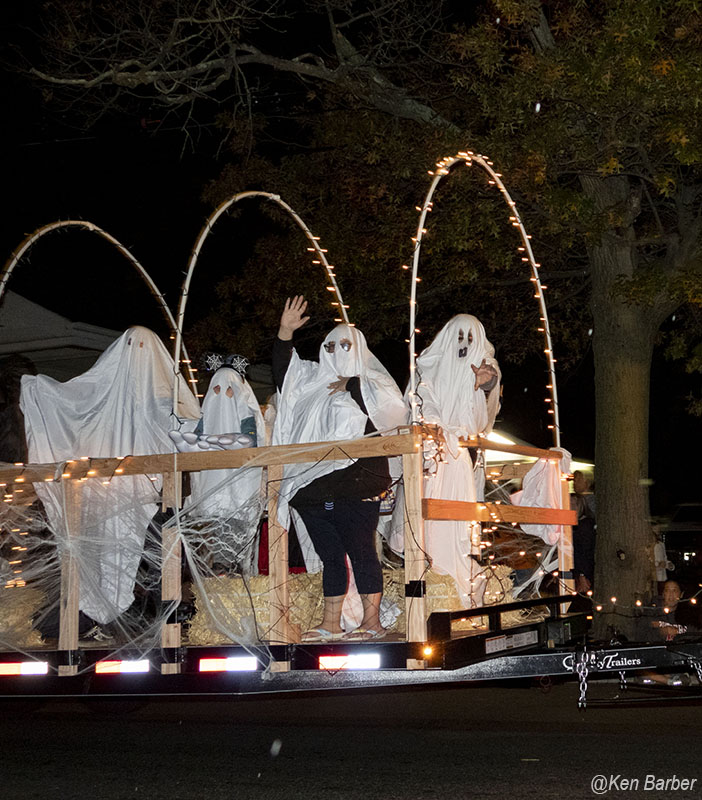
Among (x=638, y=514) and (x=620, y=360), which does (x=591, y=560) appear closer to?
(x=638, y=514)

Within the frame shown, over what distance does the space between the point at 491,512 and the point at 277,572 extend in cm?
150

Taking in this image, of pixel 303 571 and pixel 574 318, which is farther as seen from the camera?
pixel 574 318

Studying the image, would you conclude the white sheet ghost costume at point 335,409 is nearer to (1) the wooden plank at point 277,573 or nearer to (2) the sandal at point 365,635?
(1) the wooden plank at point 277,573

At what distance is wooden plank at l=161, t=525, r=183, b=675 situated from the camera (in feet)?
21.5

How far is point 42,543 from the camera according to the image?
272 inches

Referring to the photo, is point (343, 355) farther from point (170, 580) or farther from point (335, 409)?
point (170, 580)

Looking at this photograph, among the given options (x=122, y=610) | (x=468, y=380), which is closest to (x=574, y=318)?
(x=468, y=380)

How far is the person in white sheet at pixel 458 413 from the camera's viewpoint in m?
7.53

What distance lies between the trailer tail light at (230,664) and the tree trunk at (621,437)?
7.20 m

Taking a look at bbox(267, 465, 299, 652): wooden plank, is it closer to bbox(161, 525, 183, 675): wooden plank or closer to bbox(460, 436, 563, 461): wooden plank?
bbox(161, 525, 183, 675): wooden plank

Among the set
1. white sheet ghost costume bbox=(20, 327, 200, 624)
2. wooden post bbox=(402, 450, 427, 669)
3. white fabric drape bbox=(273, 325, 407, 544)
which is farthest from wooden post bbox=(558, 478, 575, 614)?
white sheet ghost costume bbox=(20, 327, 200, 624)

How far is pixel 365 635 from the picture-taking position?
21.2 feet

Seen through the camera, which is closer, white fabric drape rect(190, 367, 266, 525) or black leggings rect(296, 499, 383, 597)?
black leggings rect(296, 499, 383, 597)

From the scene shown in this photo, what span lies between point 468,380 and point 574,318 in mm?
10292
